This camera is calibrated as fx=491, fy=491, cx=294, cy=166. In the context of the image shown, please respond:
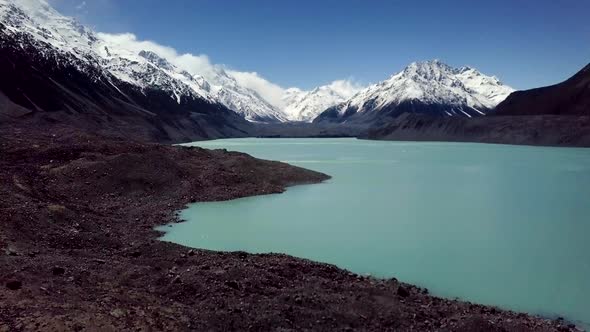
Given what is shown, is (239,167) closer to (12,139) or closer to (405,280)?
(12,139)

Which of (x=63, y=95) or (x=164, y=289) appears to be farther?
(x=63, y=95)

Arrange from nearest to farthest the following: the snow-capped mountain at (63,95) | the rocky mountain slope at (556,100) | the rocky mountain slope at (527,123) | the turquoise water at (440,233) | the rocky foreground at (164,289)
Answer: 1. the rocky foreground at (164,289)
2. the turquoise water at (440,233)
3. the snow-capped mountain at (63,95)
4. the rocky mountain slope at (527,123)
5. the rocky mountain slope at (556,100)

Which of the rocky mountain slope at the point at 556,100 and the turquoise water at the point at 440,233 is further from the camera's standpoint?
the rocky mountain slope at the point at 556,100

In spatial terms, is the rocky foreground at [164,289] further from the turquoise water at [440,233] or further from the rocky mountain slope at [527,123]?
the rocky mountain slope at [527,123]

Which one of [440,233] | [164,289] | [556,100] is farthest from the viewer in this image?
[556,100]

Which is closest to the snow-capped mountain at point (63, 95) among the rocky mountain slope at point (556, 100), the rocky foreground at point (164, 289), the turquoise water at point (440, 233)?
the turquoise water at point (440, 233)

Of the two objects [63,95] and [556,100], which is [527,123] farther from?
[63,95]

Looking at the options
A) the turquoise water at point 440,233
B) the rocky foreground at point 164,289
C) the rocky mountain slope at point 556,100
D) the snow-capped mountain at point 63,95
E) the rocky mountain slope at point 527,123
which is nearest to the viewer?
the rocky foreground at point 164,289

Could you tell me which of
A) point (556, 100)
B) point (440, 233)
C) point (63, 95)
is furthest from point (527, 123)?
point (63, 95)

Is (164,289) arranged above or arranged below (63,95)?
below

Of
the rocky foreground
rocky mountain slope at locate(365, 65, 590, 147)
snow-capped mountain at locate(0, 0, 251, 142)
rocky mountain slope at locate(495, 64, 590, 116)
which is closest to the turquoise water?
the rocky foreground
